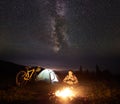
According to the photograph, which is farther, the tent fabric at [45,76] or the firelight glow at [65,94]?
the tent fabric at [45,76]

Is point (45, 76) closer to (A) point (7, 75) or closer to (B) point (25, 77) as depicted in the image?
(B) point (25, 77)

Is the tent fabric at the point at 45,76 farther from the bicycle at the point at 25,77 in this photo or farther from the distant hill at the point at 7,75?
the distant hill at the point at 7,75

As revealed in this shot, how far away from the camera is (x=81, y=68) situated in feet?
172

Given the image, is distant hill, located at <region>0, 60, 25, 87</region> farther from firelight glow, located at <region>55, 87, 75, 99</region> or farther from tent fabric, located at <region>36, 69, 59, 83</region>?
firelight glow, located at <region>55, 87, 75, 99</region>

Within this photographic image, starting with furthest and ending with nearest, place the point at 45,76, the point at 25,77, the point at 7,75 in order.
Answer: the point at 7,75 < the point at 45,76 < the point at 25,77

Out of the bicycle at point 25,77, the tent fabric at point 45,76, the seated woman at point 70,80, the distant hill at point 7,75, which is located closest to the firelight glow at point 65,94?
the bicycle at point 25,77

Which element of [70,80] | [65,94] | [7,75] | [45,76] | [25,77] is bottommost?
[65,94]

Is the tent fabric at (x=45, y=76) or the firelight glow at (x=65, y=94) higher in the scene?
the tent fabric at (x=45, y=76)

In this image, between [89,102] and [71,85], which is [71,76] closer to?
[71,85]

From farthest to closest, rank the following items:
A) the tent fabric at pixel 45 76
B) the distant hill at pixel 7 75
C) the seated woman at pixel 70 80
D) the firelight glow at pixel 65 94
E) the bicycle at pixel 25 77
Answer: the distant hill at pixel 7 75 < the tent fabric at pixel 45 76 < the seated woman at pixel 70 80 < the bicycle at pixel 25 77 < the firelight glow at pixel 65 94

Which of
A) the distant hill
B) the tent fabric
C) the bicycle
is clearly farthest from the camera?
the distant hill

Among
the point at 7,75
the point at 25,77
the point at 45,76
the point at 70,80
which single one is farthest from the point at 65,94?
the point at 7,75

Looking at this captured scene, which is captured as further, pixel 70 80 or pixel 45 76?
pixel 45 76

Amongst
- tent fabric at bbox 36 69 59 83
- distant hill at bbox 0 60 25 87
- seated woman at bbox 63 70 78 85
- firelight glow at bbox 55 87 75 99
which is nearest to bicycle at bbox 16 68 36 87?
tent fabric at bbox 36 69 59 83
